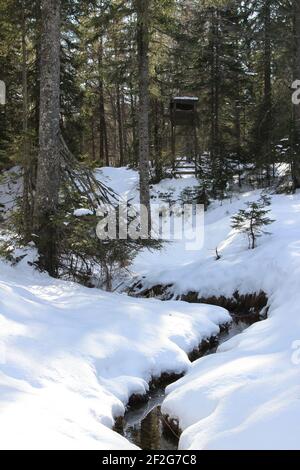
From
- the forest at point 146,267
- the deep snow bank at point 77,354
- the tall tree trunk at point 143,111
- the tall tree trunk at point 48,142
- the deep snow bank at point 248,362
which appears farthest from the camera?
the tall tree trunk at point 143,111

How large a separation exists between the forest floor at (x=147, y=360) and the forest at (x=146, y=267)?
0.03 metres

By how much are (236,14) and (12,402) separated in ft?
71.7

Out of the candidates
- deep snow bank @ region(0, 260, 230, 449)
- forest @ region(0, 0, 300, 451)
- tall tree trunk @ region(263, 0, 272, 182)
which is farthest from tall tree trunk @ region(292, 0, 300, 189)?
deep snow bank @ region(0, 260, 230, 449)

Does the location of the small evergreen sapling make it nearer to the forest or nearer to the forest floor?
the forest

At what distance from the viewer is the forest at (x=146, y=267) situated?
5227mm

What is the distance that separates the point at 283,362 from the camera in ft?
19.8

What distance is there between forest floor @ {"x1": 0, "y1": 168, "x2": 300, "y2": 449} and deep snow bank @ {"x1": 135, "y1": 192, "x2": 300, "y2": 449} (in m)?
0.02

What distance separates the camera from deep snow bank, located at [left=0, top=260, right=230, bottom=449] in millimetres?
4379

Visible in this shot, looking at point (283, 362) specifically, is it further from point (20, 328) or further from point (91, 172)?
point (91, 172)

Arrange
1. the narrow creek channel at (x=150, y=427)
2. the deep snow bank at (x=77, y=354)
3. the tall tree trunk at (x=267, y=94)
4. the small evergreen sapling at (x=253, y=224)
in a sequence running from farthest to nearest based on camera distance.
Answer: the tall tree trunk at (x=267, y=94) → the small evergreen sapling at (x=253, y=224) → the narrow creek channel at (x=150, y=427) → the deep snow bank at (x=77, y=354)

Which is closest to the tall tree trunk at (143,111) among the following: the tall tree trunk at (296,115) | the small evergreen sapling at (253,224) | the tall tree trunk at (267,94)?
the small evergreen sapling at (253,224)

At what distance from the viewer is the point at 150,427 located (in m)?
6.07

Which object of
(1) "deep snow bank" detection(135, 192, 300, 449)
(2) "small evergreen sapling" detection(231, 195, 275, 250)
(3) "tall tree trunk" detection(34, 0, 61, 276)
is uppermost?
(3) "tall tree trunk" detection(34, 0, 61, 276)

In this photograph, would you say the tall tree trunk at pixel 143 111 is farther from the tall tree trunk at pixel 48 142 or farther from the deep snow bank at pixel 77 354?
the deep snow bank at pixel 77 354
